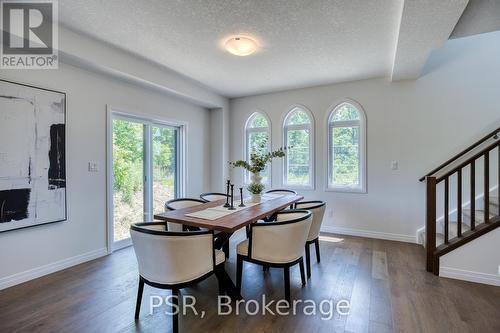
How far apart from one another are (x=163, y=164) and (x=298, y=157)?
2.50 m

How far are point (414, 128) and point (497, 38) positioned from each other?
1526mm

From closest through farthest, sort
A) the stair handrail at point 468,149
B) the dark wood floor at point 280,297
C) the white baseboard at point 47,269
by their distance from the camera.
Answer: the dark wood floor at point 280,297
the white baseboard at point 47,269
the stair handrail at point 468,149

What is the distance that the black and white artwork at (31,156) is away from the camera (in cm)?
254

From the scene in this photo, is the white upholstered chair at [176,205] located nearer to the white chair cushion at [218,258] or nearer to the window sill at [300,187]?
the white chair cushion at [218,258]

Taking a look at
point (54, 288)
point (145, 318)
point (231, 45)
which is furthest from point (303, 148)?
point (54, 288)

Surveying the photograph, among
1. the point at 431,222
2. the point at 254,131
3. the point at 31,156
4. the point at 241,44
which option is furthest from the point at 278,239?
the point at 254,131

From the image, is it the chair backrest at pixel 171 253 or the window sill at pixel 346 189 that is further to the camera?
the window sill at pixel 346 189

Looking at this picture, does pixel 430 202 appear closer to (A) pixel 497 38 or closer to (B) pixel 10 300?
(A) pixel 497 38

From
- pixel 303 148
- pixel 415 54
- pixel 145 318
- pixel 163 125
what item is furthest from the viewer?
pixel 303 148

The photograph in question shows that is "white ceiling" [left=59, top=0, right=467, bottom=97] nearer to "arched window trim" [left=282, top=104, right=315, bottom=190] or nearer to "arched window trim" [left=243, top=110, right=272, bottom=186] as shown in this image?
"arched window trim" [left=282, top=104, right=315, bottom=190]

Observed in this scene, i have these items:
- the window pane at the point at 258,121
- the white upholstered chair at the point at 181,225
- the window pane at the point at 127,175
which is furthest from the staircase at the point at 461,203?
the window pane at the point at 127,175

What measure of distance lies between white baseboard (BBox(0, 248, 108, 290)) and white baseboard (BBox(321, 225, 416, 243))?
11.8 ft

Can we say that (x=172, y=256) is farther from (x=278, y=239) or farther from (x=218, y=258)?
(x=278, y=239)

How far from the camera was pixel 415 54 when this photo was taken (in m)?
3.05
